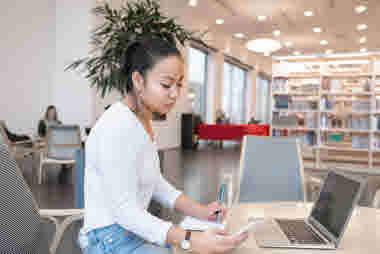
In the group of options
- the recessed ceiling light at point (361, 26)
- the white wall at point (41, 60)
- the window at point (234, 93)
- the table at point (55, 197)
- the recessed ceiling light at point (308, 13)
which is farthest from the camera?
the window at point (234, 93)

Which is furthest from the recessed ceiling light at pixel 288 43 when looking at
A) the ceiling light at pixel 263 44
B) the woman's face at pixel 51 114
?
the woman's face at pixel 51 114

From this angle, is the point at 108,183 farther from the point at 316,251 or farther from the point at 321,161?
the point at 321,161

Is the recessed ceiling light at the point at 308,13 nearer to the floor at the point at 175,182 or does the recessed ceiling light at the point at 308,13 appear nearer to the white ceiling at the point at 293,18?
the white ceiling at the point at 293,18

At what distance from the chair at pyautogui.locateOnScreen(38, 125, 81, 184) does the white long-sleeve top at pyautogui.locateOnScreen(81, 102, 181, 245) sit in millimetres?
4297

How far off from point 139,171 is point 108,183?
0.36 feet

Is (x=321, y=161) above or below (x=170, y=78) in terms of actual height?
below

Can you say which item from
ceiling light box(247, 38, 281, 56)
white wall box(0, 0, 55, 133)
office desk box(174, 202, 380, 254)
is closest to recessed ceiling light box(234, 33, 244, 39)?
ceiling light box(247, 38, 281, 56)

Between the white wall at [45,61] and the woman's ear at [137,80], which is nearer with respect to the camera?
the woman's ear at [137,80]

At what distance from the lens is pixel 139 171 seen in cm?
102

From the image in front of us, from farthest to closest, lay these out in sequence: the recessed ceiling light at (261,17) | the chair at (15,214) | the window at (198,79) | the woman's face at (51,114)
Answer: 1. the window at (198,79)
2. the recessed ceiling light at (261,17)
3. the woman's face at (51,114)
4. the chair at (15,214)

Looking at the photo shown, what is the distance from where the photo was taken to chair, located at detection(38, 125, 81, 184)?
512 centimetres

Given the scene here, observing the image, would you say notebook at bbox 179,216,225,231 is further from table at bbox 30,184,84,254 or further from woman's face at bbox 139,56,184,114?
table at bbox 30,184,84,254

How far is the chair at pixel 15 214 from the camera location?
799 millimetres

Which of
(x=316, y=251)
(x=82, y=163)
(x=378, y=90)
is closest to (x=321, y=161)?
(x=378, y=90)
